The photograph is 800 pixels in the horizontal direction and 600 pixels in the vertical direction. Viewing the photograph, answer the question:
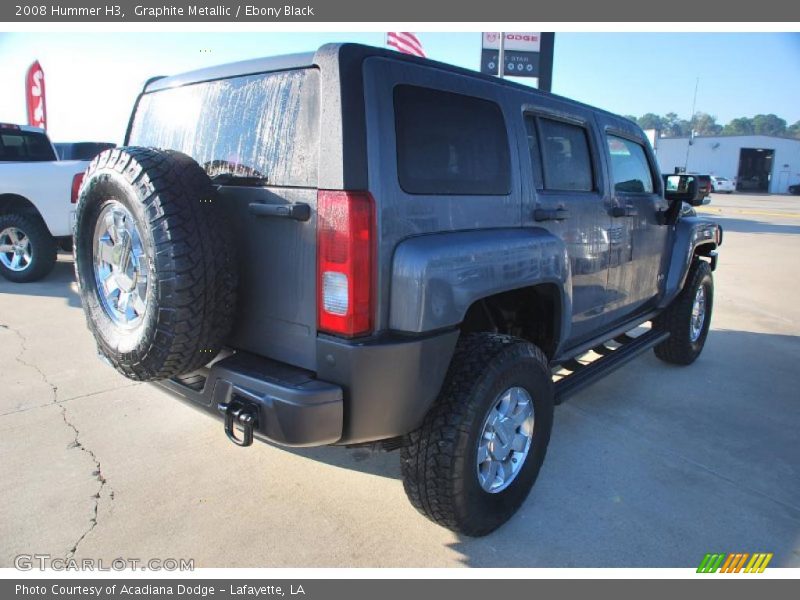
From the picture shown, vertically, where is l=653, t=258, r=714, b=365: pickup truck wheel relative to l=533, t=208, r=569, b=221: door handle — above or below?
below

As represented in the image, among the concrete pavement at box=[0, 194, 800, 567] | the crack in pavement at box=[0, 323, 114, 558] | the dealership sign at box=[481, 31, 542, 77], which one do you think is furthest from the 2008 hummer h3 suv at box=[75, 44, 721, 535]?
the dealership sign at box=[481, 31, 542, 77]

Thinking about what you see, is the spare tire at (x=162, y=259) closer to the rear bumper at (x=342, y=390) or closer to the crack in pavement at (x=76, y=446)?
the rear bumper at (x=342, y=390)

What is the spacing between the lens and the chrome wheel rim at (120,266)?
2.30 m

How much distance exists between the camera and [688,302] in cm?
483

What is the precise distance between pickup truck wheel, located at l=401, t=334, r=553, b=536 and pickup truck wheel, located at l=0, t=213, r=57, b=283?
7.03 meters

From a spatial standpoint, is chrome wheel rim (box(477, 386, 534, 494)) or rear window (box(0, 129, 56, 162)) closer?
chrome wheel rim (box(477, 386, 534, 494))

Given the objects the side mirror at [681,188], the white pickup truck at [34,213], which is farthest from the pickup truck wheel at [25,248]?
the side mirror at [681,188]

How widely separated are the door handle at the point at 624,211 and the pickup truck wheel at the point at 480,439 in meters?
1.42

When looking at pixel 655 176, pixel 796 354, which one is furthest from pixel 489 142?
pixel 796 354

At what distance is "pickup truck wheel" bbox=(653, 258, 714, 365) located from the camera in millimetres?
4836

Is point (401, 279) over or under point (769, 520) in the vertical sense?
over

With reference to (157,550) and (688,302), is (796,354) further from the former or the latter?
(157,550)

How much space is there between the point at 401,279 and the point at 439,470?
0.84 metres

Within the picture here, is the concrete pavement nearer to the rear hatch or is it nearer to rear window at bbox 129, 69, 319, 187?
the rear hatch
